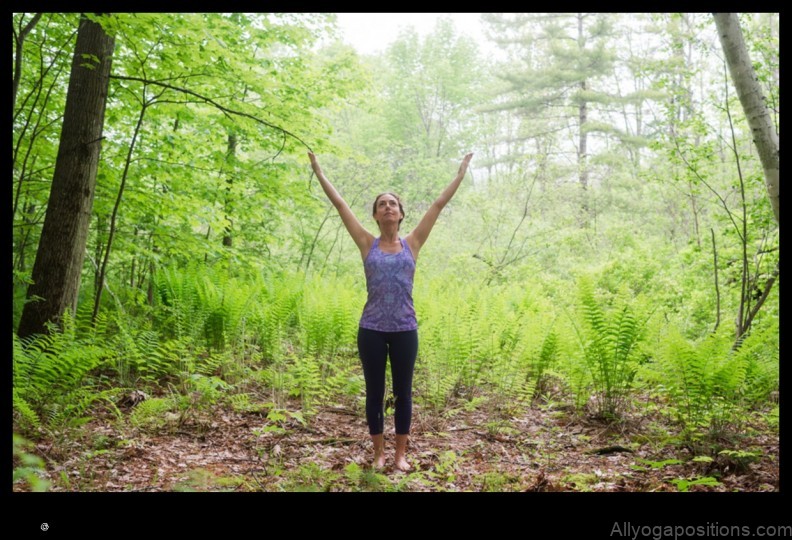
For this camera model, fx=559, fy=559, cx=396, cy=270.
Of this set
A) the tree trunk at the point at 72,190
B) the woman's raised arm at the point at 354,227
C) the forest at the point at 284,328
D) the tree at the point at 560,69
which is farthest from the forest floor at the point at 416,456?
the tree at the point at 560,69

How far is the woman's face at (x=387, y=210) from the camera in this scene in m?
3.65

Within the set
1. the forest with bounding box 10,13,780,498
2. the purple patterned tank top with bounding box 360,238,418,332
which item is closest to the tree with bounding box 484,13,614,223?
the forest with bounding box 10,13,780,498

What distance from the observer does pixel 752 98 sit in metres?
4.15

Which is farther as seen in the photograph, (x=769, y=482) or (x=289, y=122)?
(x=289, y=122)

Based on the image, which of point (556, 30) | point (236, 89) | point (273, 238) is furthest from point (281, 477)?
point (556, 30)

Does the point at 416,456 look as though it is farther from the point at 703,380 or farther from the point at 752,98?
the point at 752,98

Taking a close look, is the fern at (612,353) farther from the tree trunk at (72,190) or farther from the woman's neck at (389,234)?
the tree trunk at (72,190)

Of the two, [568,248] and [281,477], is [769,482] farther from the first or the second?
[568,248]

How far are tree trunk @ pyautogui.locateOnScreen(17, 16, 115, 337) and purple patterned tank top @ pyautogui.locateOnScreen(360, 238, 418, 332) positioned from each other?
10.4 feet

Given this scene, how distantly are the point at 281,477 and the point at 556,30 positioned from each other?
2201 centimetres

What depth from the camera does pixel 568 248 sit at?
14.3m

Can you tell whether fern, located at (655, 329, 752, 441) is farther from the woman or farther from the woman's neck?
the woman's neck
